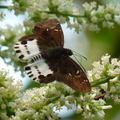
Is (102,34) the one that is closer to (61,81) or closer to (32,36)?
(32,36)

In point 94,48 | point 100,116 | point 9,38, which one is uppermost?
point 9,38

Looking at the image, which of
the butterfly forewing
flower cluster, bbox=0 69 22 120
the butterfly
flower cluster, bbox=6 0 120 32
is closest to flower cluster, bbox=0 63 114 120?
flower cluster, bbox=0 69 22 120

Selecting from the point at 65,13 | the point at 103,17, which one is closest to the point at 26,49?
the point at 65,13

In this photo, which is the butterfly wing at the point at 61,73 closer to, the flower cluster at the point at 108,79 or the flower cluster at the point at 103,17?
the flower cluster at the point at 108,79

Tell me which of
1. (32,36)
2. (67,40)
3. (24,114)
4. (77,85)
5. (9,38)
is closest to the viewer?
(77,85)

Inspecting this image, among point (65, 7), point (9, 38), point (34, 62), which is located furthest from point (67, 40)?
point (34, 62)

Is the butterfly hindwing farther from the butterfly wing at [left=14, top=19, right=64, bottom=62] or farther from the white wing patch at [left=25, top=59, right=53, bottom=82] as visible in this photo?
the butterfly wing at [left=14, top=19, right=64, bottom=62]

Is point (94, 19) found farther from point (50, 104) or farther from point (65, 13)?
point (50, 104)
